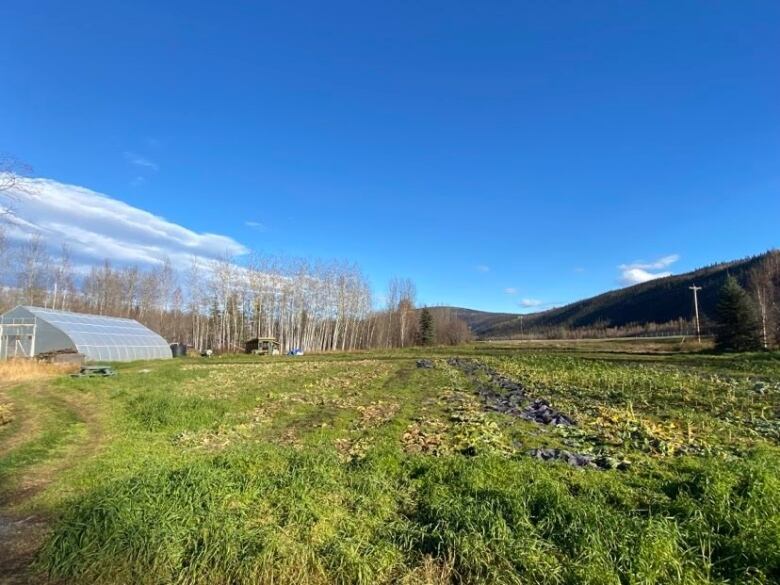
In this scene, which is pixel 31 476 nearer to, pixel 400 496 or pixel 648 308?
pixel 400 496

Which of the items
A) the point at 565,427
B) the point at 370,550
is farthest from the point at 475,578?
the point at 565,427

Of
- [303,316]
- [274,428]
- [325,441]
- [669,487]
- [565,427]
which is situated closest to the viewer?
[669,487]

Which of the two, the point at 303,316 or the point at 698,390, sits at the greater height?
the point at 303,316

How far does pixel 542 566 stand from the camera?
3881mm

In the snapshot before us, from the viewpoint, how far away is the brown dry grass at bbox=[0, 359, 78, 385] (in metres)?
22.0

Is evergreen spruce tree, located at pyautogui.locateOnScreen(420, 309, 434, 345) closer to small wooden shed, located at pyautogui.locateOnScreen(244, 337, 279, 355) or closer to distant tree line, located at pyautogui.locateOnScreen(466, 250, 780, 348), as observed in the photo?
small wooden shed, located at pyautogui.locateOnScreen(244, 337, 279, 355)

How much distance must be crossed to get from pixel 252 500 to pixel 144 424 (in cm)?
686

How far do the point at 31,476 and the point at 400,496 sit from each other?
5.85 m

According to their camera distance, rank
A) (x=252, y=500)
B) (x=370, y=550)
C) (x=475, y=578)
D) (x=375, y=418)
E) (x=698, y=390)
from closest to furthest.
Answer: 1. (x=475, y=578)
2. (x=370, y=550)
3. (x=252, y=500)
4. (x=375, y=418)
5. (x=698, y=390)

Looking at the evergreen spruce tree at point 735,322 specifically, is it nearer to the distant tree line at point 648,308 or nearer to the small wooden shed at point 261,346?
the distant tree line at point 648,308

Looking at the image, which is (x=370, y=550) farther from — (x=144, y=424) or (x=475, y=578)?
(x=144, y=424)

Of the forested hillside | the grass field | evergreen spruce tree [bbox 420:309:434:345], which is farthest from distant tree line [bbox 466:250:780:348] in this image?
the grass field

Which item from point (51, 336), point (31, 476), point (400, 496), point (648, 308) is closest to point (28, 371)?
point (51, 336)

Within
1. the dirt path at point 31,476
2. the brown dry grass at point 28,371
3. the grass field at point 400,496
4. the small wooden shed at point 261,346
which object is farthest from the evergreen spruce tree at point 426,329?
the grass field at point 400,496
